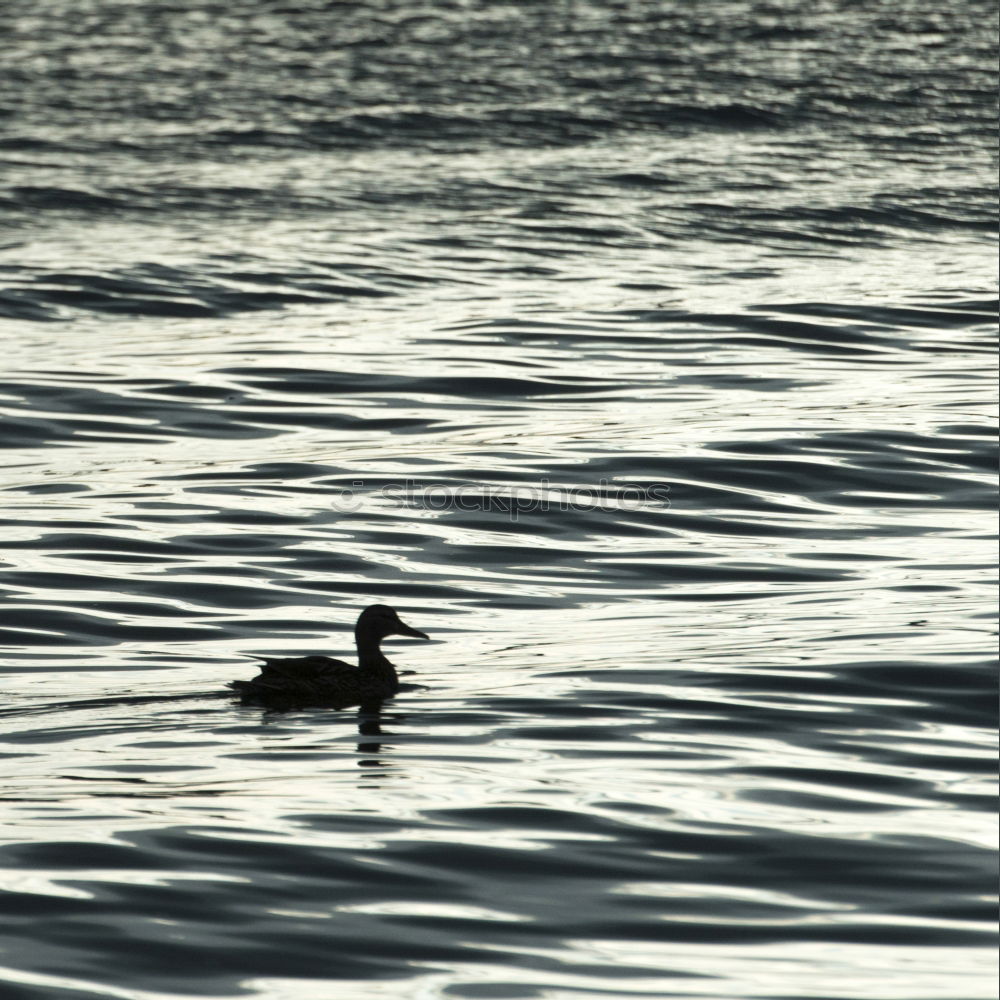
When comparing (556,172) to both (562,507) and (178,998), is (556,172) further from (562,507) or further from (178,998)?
(178,998)

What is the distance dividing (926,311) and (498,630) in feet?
40.2

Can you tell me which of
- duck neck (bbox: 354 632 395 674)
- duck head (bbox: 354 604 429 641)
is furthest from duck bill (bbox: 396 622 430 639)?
duck neck (bbox: 354 632 395 674)

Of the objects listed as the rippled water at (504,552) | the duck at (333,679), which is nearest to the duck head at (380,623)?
the duck at (333,679)

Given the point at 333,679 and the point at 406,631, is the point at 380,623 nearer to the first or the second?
the point at 406,631

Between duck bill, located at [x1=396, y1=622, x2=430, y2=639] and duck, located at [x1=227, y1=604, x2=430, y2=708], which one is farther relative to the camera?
duck bill, located at [x1=396, y1=622, x2=430, y2=639]

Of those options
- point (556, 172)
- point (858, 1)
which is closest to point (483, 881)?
point (556, 172)

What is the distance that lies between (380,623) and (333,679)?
75 cm

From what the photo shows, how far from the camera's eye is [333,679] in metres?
10.1

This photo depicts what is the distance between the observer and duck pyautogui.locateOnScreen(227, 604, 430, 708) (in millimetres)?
9922

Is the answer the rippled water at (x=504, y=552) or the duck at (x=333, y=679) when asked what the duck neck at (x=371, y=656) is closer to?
the duck at (x=333, y=679)

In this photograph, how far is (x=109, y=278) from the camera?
2383cm

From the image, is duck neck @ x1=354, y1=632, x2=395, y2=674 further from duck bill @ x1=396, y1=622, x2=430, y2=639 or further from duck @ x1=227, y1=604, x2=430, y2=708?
duck bill @ x1=396, y1=622, x2=430, y2=639

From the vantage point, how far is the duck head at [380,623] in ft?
35.2

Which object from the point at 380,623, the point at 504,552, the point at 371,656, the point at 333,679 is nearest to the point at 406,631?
the point at 380,623
